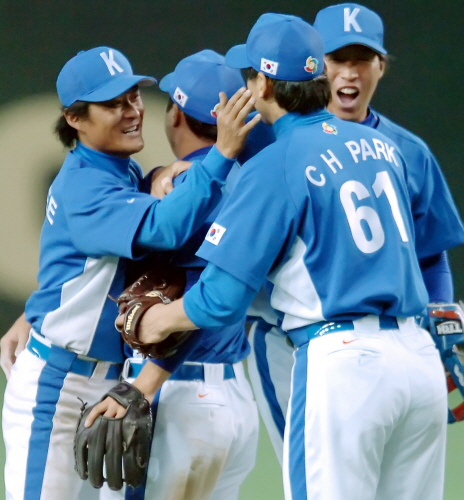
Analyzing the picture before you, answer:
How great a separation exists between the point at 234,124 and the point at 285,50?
0.27 metres

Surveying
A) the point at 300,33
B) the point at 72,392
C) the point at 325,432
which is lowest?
the point at 72,392

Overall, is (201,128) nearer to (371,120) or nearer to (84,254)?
(84,254)

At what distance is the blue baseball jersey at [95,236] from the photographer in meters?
2.54

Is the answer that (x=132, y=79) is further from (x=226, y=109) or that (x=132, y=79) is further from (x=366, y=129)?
(x=366, y=129)

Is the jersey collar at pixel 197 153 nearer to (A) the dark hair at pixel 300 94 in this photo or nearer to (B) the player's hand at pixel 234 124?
(B) the player's hand at pixel 234 124

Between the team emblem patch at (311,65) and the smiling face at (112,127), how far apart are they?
70 cm

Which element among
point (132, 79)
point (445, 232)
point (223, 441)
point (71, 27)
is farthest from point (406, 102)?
point (223, 441)

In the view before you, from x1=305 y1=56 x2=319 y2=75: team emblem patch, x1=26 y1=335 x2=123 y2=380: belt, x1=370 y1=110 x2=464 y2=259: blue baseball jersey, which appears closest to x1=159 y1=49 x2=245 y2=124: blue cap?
x1=305 y1=56 x2=319 y2=75: team emblem patch

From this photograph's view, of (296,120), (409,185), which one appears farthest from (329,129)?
(409,185)

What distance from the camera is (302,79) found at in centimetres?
246

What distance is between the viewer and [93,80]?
2848 millimetres

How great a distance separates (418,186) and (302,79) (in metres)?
0.84

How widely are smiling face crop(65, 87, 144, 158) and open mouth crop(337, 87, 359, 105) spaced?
0.91 metres

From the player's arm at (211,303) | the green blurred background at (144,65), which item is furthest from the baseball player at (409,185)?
the green blurred background at (144,65)
